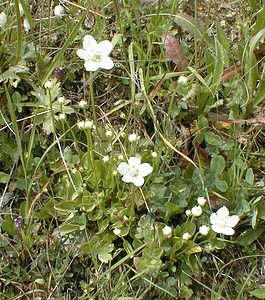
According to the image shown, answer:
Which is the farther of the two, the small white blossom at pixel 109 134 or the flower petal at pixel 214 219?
the small white blossom at pixel 109 134

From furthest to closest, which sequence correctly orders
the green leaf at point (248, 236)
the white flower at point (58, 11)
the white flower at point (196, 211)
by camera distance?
the white flower at point (58, 11)
the green leaf at point (248, 236)
the white flower at point (196, 211)

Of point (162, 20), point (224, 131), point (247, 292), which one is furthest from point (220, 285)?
point (162, 20)

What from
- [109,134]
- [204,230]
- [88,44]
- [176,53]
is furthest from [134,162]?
[176,53]

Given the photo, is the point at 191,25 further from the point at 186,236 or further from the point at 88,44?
the point at 186,236

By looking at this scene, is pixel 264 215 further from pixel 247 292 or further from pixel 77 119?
pixel 77 119

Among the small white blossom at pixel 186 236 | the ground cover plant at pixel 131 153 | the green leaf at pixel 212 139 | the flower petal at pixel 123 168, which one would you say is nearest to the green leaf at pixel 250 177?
the ground cover plant at pixel 131 153

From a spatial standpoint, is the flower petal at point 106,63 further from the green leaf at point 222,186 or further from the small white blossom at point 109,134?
the green leaf at point 222,186

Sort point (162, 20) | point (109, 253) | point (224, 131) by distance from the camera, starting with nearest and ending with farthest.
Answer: point (109, 253) → point (224, 131) → point (162, 20)

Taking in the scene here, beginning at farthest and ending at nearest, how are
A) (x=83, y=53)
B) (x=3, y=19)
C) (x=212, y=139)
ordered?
1. (x=3, y=19)
2. (x=212, y=139)
3. (x=83, y=53)
